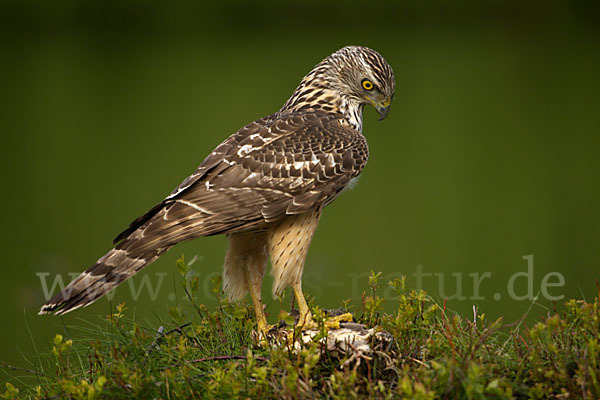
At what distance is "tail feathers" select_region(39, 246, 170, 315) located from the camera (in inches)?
92.4

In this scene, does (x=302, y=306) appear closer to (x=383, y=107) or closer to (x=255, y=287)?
(x=255, y=287)

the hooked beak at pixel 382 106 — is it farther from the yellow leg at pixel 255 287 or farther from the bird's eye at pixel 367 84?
the yellow leg at pixel 255 287

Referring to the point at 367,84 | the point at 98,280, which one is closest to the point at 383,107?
the point at 367,84

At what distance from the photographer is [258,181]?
2.70 metres

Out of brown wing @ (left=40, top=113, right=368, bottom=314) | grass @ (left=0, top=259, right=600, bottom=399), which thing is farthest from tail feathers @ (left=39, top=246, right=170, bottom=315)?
grass @ (left=0, top=259, right=600, bottom=399)

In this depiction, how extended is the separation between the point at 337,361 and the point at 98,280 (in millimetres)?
895

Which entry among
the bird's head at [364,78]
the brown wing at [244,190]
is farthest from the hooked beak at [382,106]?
the brown wing at [244,190]

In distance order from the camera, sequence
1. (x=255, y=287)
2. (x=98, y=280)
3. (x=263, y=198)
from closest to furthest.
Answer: (x=98, y=280)
(x=263, y=198)
(x=255, y=287)

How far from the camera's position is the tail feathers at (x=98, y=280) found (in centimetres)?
235

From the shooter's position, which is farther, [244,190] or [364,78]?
[364,78]

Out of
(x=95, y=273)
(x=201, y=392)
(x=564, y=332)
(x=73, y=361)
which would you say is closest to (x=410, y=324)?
(x=564, y=332)

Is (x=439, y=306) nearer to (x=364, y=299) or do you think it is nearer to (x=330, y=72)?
(x=364, y=299)

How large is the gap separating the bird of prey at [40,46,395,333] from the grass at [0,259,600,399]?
164 mm

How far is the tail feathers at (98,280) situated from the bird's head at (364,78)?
125cm
